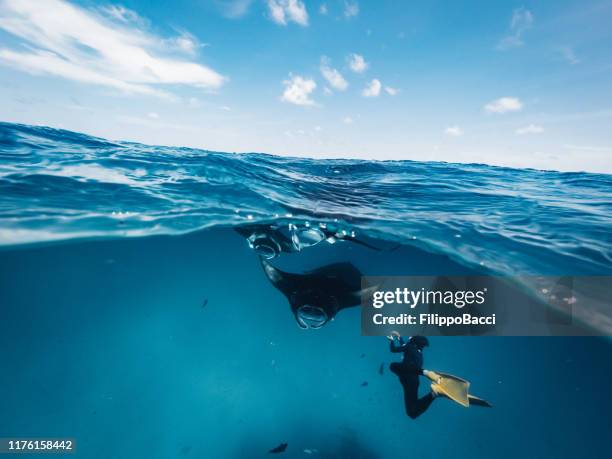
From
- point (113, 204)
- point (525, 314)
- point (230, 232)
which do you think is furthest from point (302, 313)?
point (525, 314)

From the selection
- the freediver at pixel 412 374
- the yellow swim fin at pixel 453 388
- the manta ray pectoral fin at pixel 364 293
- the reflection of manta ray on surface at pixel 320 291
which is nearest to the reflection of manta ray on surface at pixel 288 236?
the reflection of manta ray on surface at pixel 320 291

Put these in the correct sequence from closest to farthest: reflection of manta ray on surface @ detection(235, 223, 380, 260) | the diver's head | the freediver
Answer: the freediver → the diver's head → reflection of manta ray on surface @ detection(235, 223, 380, 260)

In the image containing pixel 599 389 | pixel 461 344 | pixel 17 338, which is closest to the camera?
pixel 17 338

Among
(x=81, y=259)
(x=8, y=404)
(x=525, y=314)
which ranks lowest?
(x=8, y=404)

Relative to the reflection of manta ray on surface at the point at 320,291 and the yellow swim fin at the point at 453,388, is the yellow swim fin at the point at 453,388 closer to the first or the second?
the yellow swim fin at the point at 453,388

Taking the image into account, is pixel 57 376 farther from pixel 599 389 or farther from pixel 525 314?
pixel 599 389

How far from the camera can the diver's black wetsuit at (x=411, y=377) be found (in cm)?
698

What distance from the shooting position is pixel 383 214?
28.6 feet

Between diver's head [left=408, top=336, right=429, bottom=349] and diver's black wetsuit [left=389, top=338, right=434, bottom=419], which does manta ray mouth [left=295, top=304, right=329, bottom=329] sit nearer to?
diver's black wetsuit [left=389, top=338, right=434, bottom=419]

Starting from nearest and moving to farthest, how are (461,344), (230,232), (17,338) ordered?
(230,232) → (17,338) → (461,344)

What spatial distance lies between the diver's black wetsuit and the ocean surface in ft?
8.31

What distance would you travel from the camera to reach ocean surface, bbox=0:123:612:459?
7.70m

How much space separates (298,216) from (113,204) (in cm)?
550

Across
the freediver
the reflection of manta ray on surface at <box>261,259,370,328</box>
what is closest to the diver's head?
the freediver
